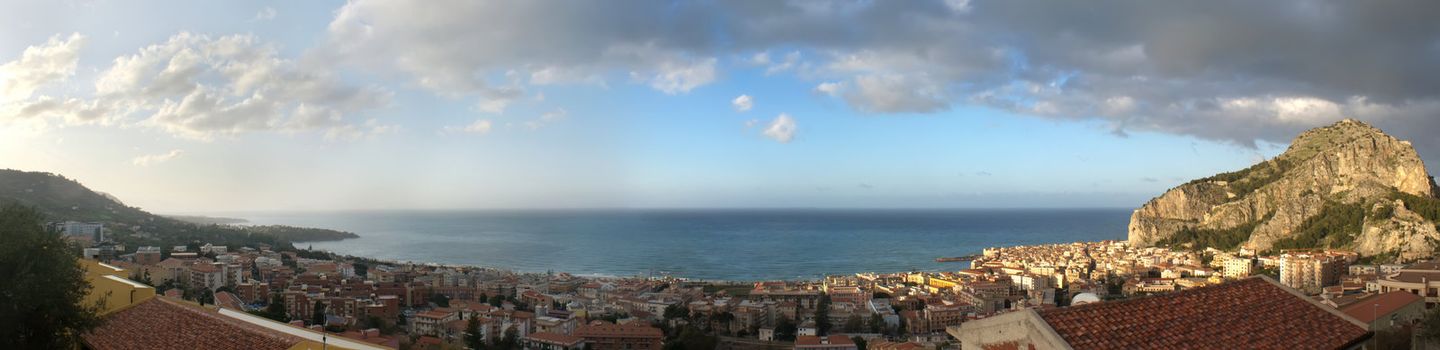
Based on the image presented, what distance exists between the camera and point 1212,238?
46750 millimetres

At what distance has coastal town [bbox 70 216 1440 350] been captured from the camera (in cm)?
894

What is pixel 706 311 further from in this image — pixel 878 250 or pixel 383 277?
pixel 878 250

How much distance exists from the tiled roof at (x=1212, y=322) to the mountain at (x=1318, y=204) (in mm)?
36528

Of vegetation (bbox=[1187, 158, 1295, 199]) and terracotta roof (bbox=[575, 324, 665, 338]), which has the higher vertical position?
vegetation (bbox=[1187, 158, 1295, 199])

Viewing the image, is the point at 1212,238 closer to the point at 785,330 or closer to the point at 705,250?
the point at 705,250

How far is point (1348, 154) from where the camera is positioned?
43.1 m

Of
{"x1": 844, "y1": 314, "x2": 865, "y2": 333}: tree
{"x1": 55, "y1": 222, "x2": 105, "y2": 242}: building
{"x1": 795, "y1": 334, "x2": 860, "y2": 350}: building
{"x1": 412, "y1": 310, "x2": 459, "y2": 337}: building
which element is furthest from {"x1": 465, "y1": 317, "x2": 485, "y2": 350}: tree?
{"x1": 55, "y1": 222, "x2": 105, "y2": 242}: building

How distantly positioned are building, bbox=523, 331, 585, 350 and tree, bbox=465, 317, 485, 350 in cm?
108

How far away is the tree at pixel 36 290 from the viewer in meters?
5.26

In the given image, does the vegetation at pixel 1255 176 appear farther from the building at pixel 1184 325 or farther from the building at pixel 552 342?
the building at pixel 1184 325

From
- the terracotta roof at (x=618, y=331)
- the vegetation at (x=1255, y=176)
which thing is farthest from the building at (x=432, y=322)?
the vegetation at (x=1255, y=176)

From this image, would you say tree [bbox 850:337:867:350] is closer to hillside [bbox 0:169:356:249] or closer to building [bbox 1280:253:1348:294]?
building [bbox 1280:253:1348:294]

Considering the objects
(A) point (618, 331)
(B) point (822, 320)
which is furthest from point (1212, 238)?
(A) point (618, 331)

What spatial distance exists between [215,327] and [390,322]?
14931mm
